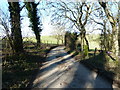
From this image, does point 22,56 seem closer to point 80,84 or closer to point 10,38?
point 10,38

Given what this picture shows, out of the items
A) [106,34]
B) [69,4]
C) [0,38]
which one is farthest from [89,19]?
[0,38]

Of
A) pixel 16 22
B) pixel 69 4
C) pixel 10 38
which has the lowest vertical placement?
pixel 10 38

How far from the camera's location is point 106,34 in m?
25.4

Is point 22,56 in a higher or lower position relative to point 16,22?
lower

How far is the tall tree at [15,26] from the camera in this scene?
12.7m

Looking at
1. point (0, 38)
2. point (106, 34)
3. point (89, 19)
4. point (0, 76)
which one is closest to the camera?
point (0, 76)

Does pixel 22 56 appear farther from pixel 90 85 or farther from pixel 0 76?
pixel 90 85

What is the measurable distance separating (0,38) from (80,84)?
8.50 m

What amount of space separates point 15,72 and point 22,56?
3.85 meters

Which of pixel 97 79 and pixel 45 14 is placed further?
pixel 45 14

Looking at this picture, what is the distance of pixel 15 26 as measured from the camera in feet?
41.9

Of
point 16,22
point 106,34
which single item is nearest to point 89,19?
point 106,34

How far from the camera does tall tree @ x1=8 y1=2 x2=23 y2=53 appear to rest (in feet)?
41.7

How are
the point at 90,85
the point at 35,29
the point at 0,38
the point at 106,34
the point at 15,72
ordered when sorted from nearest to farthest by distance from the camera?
1. the point at 90,85
2. the point at 15,72
3. the point at 0,38
4. the point at 106,34
5. the point at 35,29
